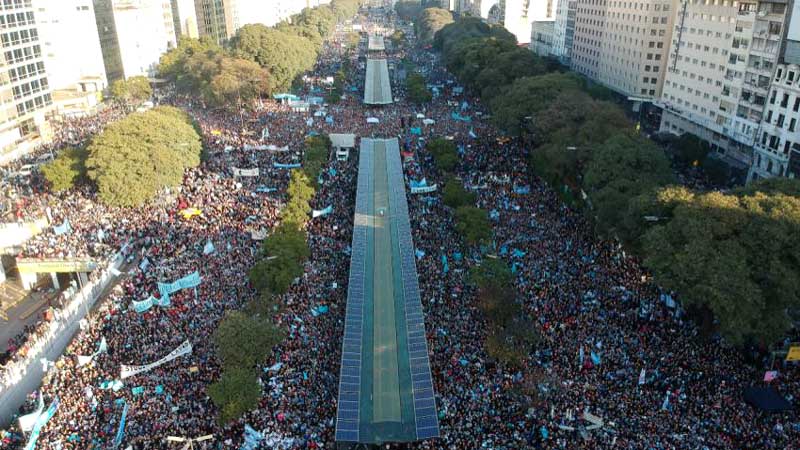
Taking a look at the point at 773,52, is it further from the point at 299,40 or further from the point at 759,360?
the point at 299,40

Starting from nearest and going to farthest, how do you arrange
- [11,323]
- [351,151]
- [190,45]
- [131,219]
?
[11,323] → [131,219] → [351,151] → [190,45]

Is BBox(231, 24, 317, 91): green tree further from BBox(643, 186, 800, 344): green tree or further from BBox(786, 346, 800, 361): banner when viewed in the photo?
BBox(786, 346, 800, 361): banner

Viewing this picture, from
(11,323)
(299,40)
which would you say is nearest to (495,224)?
(11,323)

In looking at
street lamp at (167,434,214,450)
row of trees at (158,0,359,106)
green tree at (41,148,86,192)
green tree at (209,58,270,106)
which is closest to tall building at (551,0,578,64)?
row of trees at (158,0,359,106)

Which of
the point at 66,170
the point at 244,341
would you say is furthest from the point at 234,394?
the point at 66,170

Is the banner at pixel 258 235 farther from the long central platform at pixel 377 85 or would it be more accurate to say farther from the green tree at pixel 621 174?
the long central platform at pixel 377 85

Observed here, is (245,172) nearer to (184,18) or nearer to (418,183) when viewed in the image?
(418,183)
